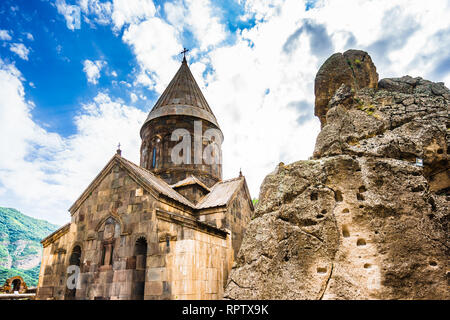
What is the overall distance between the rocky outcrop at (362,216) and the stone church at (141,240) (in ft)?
11.0

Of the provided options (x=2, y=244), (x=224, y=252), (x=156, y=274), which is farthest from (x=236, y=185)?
(x=2, y=244)

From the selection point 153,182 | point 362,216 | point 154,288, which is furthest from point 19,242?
point 362,216

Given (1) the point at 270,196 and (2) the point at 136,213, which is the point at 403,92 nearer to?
(1) the point at 270,196

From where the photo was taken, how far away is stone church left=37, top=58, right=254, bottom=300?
7.12 metres

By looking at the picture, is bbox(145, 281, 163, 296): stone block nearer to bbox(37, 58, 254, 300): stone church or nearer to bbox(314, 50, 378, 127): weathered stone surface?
bbox(37, 58, 254, 300): stone church

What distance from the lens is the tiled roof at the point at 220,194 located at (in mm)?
10367

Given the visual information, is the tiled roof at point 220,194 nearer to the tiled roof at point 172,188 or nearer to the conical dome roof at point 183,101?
the tiled roof at point 172,188

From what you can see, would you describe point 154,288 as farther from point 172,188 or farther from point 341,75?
point 341,75

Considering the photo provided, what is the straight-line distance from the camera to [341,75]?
6.39m

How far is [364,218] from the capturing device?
3.76m

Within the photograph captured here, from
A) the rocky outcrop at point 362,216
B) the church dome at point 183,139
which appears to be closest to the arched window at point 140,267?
the rocky outcrop at point 362,216

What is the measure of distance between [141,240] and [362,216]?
6.07m

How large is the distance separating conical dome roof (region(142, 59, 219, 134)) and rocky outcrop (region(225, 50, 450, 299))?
10.0 m
